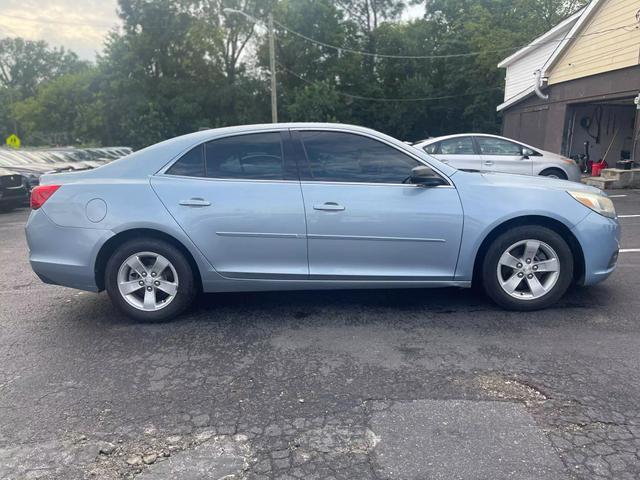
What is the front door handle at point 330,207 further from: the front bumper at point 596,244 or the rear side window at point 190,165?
the front bumper at point 596,244

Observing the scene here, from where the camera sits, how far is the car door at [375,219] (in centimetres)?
405

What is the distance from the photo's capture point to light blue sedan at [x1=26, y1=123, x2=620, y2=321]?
4.05m

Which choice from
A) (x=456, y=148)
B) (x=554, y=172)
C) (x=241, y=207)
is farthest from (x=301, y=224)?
(x=554, y=172)

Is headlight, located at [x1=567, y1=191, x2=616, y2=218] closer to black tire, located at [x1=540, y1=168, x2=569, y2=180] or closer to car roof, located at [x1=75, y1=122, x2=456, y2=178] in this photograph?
car roof, located at [x1=75, y1=122, x2=456, y2=178]

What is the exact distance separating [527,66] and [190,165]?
68.6 feet

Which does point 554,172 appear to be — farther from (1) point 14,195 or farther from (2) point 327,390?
(1) point 14,195

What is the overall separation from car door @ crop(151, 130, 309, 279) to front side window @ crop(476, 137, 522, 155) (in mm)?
8236

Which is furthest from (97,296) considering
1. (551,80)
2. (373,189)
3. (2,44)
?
(2,44)

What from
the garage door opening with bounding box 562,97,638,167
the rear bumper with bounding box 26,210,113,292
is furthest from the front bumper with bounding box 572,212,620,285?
the garage door opening with bounding box 562,97,638,167

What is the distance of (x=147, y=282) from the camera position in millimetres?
4156

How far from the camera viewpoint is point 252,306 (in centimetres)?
460

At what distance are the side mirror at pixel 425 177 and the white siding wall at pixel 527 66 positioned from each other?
679 inches

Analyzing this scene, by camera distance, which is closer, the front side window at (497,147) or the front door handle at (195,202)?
the front door handle at (195,202)

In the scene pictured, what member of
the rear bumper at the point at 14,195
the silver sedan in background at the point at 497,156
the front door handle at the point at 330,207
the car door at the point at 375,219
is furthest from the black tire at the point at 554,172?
the rear bumper at the point at 14,195
